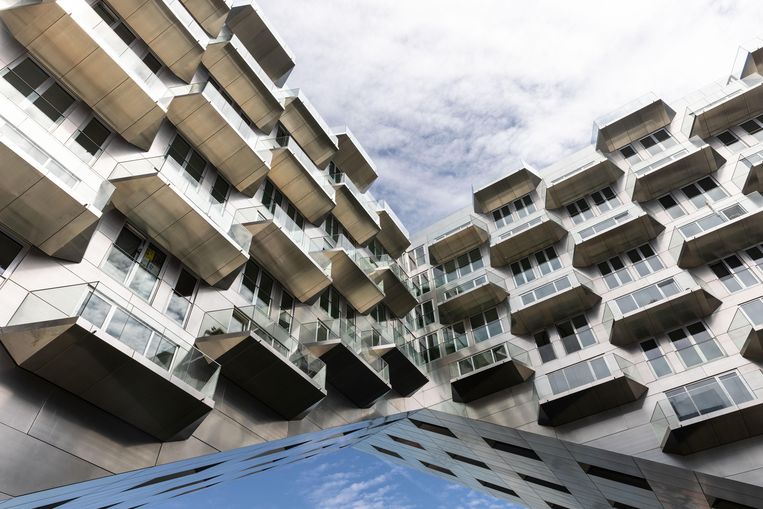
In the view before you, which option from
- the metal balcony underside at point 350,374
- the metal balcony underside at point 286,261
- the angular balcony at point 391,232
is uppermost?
the metal balcony underside at point 286,261

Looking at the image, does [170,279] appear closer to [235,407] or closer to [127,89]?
[235,407]

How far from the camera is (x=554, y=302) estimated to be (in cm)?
2255

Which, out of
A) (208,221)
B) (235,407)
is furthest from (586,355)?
(208,221)

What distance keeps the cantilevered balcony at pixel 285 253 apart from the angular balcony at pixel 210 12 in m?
7.80

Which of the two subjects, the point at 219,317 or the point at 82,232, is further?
the point at 219,317

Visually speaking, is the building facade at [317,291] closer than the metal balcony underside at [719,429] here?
Yes

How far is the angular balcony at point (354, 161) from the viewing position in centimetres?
2703

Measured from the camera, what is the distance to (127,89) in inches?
527

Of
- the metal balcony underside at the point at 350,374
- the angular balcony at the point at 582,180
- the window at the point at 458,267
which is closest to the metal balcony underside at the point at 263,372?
the metal balcony underside at the point at 350,374

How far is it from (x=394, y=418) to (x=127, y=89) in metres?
16.7

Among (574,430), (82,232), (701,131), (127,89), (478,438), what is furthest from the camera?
(701,131)

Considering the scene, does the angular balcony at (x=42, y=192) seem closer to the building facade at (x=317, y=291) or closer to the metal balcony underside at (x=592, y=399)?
the building facade at (x=317, y=291)

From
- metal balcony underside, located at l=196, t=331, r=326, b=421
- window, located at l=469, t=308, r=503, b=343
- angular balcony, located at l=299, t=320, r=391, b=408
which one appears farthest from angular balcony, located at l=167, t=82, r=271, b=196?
window, located at l=469, t=308, r=503, b=343

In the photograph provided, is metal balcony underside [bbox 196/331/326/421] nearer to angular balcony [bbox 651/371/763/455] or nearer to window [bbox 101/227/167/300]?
window [bbox 101/227/167/300]
